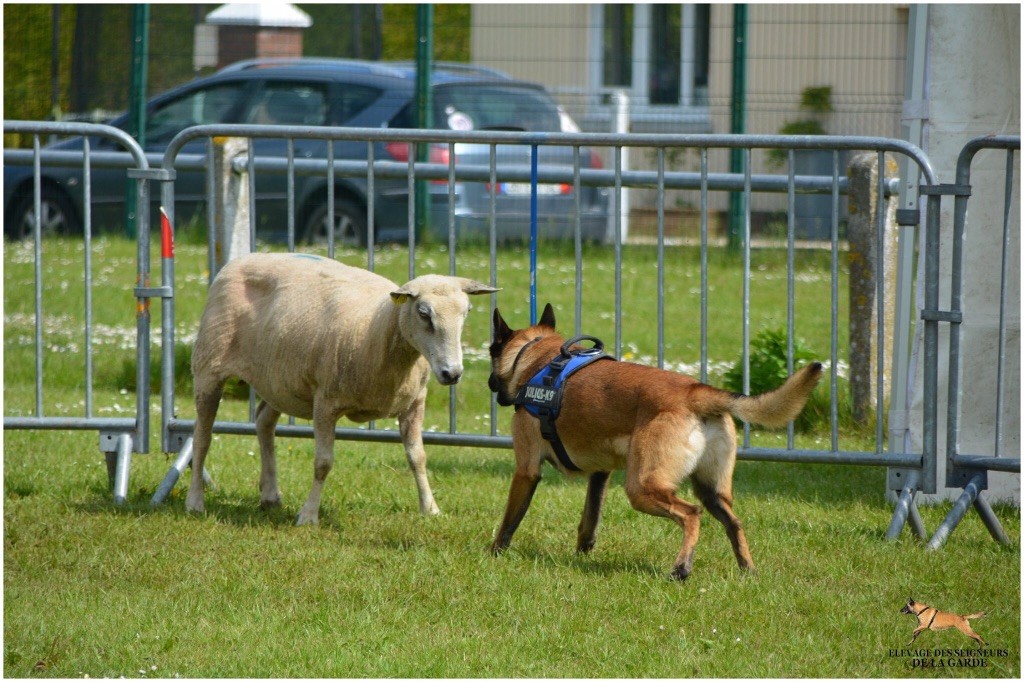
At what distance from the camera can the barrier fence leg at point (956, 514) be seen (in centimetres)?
538

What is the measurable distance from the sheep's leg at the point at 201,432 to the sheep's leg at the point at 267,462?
0.24m

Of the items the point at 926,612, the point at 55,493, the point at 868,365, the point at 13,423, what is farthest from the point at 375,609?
the point at 868,365

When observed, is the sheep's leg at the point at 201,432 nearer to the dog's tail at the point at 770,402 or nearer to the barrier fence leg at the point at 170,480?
the barrier fence leg at the point at 170,480

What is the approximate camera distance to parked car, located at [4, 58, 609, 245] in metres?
13.2

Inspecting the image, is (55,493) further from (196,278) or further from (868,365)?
(196,278)

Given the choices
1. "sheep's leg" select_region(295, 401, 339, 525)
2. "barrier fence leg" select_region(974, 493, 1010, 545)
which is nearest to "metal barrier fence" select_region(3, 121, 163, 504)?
"sheep's leg" select_region(295, 401, 339, 525)

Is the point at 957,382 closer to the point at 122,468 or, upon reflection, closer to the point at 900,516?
the point at 900,516

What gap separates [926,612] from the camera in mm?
4305

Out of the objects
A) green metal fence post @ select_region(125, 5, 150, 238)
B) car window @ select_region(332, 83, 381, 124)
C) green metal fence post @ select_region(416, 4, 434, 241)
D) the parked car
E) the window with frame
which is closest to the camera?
the parked car

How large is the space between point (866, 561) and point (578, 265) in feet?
6.65

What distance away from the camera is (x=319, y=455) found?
566 cm

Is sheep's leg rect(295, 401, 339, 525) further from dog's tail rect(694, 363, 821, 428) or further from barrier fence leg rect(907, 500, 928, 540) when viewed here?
barrier fence leg rect(907, 500, 928, 540)

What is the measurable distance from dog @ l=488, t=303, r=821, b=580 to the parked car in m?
7.88

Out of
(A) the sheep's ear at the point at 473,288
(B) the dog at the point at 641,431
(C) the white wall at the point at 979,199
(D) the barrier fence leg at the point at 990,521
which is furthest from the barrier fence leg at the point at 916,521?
(A) the sheep's ear at the point at 473,288
